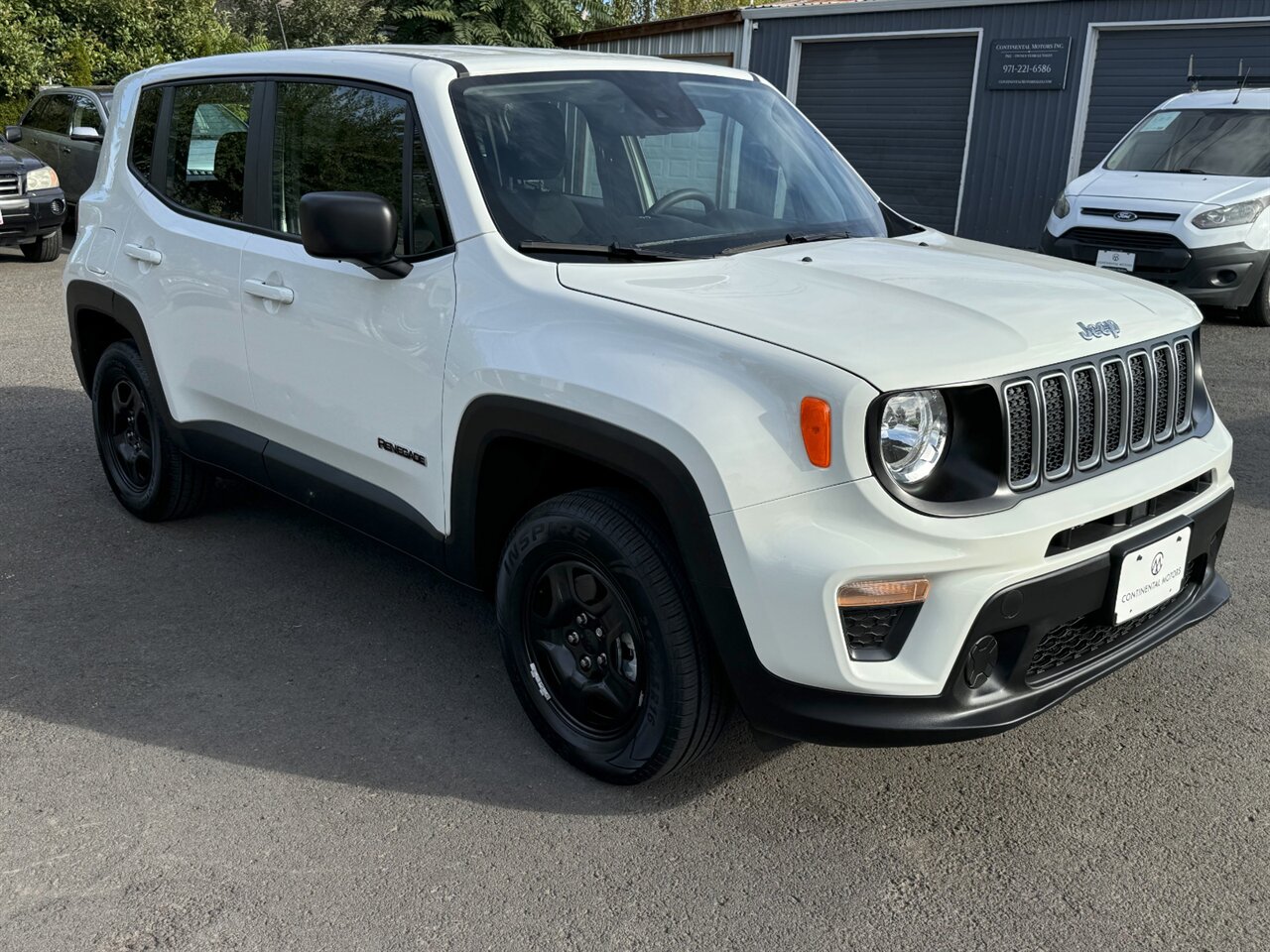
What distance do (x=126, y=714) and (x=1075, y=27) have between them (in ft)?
45.4

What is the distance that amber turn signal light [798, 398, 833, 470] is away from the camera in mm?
2488

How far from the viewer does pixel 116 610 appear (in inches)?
166

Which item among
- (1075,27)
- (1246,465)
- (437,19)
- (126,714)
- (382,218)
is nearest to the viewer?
(382,218)

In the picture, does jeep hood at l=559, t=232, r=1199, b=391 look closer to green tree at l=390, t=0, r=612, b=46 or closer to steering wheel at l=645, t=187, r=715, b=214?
steering wheel at l=645, t=187, r=715, b=214

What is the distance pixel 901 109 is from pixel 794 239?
526 inches

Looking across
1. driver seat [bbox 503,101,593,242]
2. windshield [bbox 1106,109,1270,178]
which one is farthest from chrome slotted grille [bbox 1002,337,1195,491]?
windshield [bbox 1106,109,1270,178]

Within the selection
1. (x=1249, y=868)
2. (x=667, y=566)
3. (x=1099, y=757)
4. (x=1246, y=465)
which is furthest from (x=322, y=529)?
(x=1246, y=465)

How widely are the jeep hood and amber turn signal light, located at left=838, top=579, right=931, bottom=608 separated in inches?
16.0

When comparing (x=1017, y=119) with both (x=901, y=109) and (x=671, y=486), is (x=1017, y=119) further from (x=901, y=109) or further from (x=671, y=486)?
(x=671, y=486)

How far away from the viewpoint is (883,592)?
8.25 ft

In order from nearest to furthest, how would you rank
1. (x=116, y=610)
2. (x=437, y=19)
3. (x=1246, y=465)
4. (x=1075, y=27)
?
(x=116, y=610) < (x=1246, y=465) < (x=1075, y=27) < (x=437, y=19)

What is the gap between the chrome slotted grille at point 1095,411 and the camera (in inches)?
104

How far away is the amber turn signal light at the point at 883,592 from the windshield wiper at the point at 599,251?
1.13 meters

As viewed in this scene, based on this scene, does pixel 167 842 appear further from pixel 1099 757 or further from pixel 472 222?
pixel 1099 757
